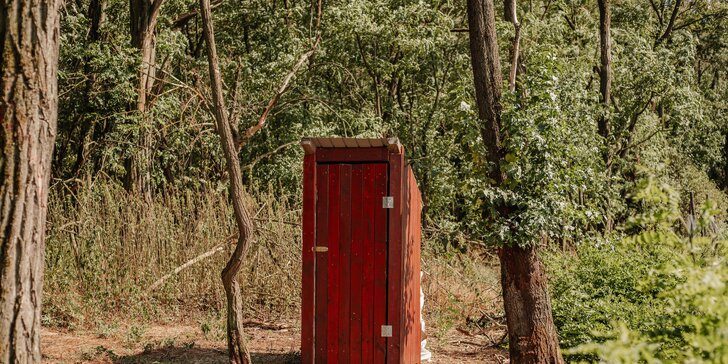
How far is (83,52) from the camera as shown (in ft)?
41.5

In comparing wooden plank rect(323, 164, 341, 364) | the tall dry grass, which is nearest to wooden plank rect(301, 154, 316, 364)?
wooden plank rect(323, 164, 341, 364)

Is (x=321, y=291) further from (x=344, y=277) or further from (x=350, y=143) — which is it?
(x=350, y=143)

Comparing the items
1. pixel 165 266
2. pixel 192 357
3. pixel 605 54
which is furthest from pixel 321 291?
pixel 605 54

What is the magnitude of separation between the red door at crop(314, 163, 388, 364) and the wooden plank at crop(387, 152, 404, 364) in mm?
50

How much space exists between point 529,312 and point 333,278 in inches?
78.9

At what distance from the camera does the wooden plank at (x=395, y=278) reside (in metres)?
7.82

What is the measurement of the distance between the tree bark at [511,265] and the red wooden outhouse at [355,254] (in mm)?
1314

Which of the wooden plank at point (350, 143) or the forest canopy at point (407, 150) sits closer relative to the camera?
the wooden plank at point (350, 143)

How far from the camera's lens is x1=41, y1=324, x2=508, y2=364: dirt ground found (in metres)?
8.85

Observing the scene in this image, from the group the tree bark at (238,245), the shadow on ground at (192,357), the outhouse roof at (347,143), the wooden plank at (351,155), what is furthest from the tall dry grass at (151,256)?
the outhouse roof at (347,143)

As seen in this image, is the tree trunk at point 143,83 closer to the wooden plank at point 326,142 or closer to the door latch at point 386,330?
the wooden plank at point 326,142

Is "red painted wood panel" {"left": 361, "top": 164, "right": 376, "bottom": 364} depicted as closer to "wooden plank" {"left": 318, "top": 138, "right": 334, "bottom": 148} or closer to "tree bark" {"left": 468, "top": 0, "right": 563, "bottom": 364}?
"wooden plank" {"left": 318, "top": 138, "right": 334, "bottom": 148}

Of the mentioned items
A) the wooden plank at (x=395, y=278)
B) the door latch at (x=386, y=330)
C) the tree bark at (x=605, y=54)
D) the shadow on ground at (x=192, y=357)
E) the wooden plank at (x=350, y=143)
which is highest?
the tree bark at (x=605, y=54)

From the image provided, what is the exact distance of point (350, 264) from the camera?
26.0ft
